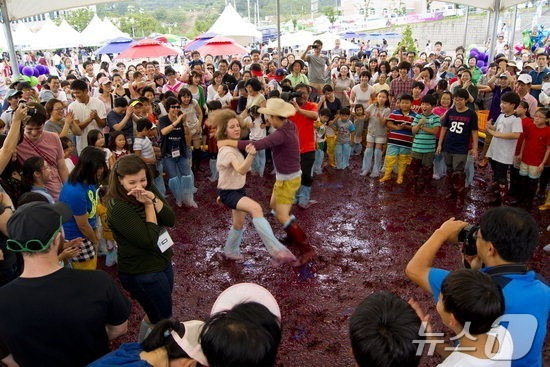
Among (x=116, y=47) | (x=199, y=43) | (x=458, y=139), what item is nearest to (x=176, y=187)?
(x=458, y=139)

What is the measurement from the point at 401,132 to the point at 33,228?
5765 millimetres

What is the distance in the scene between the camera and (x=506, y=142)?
561 cm

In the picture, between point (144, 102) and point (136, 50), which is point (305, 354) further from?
point (136, 50)

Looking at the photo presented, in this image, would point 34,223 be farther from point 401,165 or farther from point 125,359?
point 401,165

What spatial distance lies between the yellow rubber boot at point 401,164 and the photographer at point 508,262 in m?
4.72

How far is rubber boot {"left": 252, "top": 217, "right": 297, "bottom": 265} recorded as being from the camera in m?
4.22

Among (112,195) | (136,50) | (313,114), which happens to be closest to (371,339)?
(112,195)

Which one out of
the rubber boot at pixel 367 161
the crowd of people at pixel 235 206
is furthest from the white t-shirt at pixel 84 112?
the rubber boot at pixel 367 161

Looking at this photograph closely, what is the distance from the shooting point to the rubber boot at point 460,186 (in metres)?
6.07

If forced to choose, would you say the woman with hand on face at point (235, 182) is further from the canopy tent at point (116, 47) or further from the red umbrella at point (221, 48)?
the canopy tent at point (116, 47)

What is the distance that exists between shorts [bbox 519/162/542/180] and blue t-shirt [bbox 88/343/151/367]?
18.4 feet

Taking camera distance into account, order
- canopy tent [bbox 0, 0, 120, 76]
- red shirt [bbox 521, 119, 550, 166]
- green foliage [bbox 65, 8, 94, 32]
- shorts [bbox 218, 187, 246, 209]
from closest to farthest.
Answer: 1. shorts [bbox 218, 187, 246, 209]
2. red shirt [bbox 521, 119, 550, 166]
3. canopy tent [bbox 0, 0, 120, 76]
4. green foliage [bbox 65, 8, 94, 32]

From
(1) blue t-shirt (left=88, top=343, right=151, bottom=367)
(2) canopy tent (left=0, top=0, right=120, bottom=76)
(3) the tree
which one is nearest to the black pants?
(1) blue t-shirt (left=88, top=343, right=151, bottom=367)

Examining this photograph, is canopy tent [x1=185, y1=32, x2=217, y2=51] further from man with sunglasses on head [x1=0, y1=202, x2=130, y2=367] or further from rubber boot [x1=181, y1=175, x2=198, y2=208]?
man with sunglasses on head [x1=0, y1=202, x2=130, y2=367]
